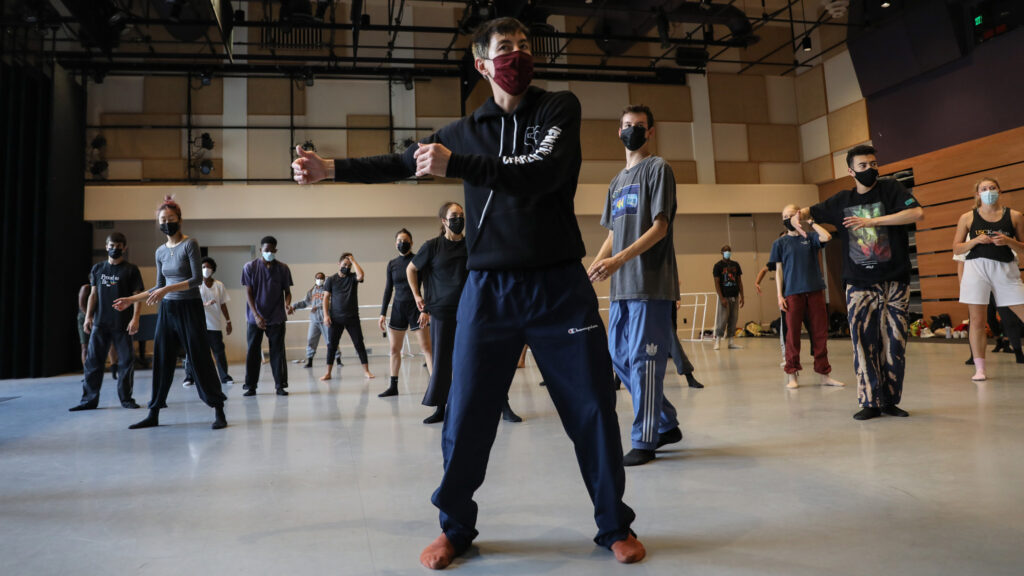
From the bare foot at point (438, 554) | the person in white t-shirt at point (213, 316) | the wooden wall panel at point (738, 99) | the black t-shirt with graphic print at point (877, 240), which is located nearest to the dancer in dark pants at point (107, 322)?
the person in white t-shirt at point (213, 316)

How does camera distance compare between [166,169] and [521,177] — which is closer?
[521,177]

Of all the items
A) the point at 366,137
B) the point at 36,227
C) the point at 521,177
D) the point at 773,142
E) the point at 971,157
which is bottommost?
the point at 521,177

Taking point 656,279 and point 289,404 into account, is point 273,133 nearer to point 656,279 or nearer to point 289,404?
point 289,404

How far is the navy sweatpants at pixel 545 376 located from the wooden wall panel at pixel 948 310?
11171 millimetres

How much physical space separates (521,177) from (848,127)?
14.5m

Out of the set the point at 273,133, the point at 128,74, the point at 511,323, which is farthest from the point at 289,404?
the point at 128,74

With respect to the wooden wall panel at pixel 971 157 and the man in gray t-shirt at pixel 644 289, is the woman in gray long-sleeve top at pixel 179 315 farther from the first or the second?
the wooden wall panel at pixel 971 157

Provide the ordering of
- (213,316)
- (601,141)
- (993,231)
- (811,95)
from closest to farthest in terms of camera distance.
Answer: (993,231)
(213,316)
(601,141)
(811,95)

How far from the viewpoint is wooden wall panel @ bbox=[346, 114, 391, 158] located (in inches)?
531

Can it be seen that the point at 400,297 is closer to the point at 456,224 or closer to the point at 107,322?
the point at 456,224

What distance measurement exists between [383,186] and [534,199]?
39.1 feet

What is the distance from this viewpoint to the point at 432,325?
4.43m

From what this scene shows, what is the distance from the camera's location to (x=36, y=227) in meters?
10.0

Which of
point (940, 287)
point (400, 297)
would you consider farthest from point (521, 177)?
point (940, 287)
